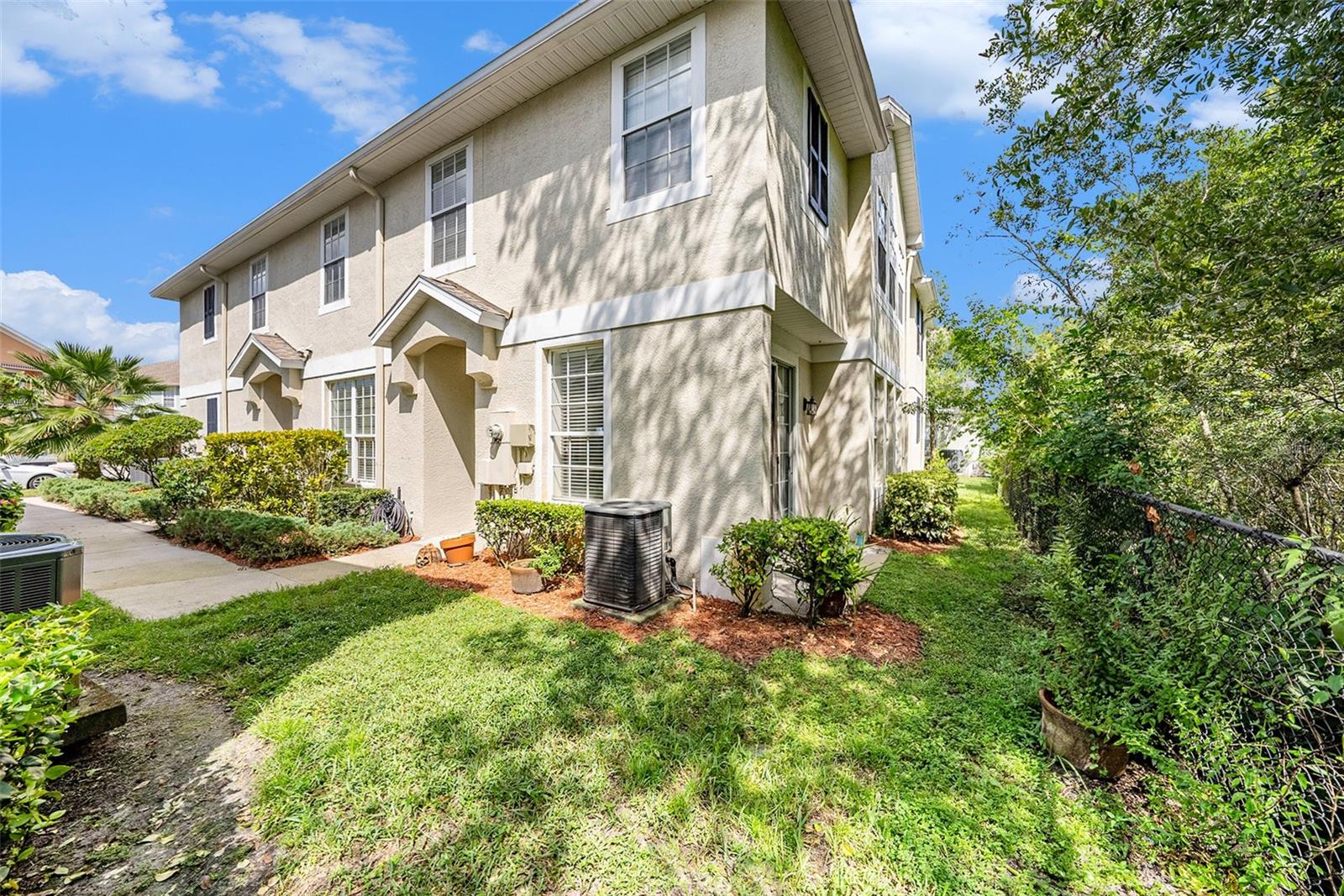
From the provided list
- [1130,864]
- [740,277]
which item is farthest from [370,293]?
[1130,864]

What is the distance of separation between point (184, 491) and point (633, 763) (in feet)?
39.8

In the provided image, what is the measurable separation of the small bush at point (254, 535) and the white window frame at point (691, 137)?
7191 millimetres

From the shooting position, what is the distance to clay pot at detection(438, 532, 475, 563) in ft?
25.7

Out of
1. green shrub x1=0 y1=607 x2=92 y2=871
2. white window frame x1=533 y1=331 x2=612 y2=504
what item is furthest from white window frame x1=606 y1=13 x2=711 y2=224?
green shrub x1=0 y1=607 x2=92 y2=871

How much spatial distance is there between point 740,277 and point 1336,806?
5499 millimetres

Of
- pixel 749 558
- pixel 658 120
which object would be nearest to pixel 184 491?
pixel 658 120

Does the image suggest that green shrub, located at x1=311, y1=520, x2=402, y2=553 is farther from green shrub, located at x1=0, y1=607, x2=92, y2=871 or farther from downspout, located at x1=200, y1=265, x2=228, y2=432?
downspout, located at x1=200, y1=265, x2=228, y2=432

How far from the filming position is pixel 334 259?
11336mm

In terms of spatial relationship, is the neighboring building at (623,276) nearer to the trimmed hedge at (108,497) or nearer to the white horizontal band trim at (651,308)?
the white horizontal band trim at (651,308)

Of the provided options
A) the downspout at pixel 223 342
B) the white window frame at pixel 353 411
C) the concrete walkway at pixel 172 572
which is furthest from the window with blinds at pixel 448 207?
the downspout at pixel 223 342

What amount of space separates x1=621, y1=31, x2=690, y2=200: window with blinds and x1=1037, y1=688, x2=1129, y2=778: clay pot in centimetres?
643

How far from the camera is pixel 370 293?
33.8 ft

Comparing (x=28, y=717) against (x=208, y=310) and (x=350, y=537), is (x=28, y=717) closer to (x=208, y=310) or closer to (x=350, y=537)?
(x=350, y=537)

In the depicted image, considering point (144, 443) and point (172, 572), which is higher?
point (144, 443)
